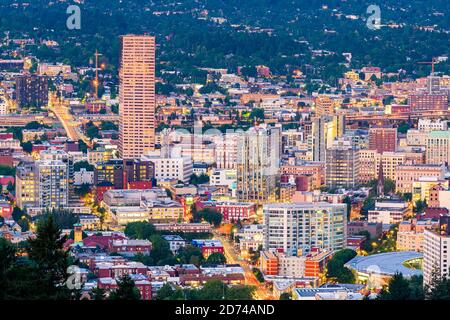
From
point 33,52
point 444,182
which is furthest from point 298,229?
point 33,52

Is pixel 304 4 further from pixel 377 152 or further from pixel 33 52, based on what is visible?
pixel 377 152

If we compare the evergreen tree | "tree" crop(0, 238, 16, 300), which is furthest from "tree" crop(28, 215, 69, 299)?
the evergreen tree

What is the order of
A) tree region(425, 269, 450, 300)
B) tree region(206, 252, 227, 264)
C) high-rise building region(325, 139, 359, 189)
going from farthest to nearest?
1. high-rise building region(325, 139, 359, 189)
2. tree region(206, 252, 227, 264)
3. tree region(425, 269, 450, 300)

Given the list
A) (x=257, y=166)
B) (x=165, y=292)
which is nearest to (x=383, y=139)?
(x=257, y=166)

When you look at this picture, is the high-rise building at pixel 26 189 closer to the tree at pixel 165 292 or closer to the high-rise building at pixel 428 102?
the tree at pixel 165 292
